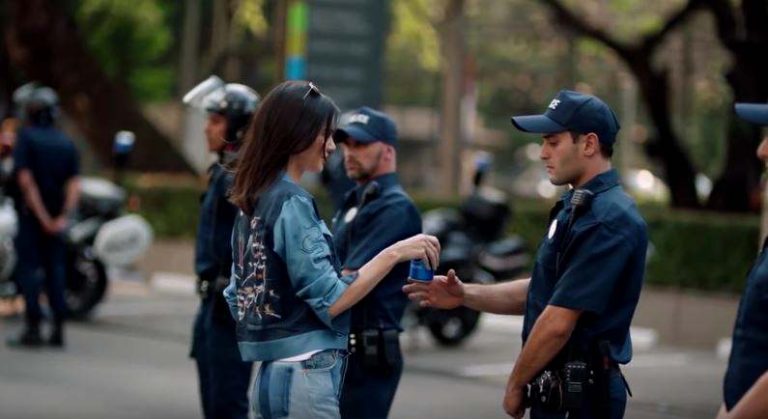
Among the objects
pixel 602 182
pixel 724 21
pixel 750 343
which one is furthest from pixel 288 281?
pixel 724 21

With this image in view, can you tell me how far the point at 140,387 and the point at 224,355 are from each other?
4337mm

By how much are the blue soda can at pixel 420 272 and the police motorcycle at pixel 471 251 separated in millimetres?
8399

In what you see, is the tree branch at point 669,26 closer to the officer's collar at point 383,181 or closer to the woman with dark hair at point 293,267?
the officer's collar at point 383,181

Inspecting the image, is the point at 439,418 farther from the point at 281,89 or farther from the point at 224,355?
the point at 281,89

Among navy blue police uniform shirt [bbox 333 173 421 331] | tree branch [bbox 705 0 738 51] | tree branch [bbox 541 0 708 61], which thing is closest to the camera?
navy blue police uniform shirt [bbox 333 173 421 331]

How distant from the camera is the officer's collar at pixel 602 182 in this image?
5.32 metres

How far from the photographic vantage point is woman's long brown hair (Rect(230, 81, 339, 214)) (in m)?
5.21

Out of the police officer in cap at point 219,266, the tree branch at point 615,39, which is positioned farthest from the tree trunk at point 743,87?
the police officer in cap at point 219,266

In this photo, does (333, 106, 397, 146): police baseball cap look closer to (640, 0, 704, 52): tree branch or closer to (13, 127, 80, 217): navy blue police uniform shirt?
(13, 127, 80, 217): navy blue police uniform shirt

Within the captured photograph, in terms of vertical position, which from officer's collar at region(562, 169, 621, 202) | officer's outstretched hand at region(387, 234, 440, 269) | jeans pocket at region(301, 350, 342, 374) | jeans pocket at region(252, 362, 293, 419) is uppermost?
officer's collar at region(562, 169, 621, 202)

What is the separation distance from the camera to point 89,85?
74.6 feet


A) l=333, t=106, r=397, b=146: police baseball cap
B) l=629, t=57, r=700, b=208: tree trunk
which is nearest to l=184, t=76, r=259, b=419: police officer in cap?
l=333, t=106, r=397, b=146: police baseball cap

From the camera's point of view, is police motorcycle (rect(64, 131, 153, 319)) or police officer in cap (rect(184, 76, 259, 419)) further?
police motorcycle (rect(64, 131, 153, 319))

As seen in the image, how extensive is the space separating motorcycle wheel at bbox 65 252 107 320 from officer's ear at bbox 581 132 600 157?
32.2 feet
